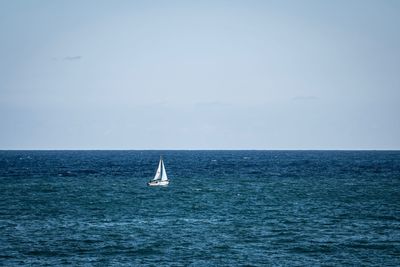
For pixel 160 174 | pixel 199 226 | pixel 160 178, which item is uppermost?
pixel 160 174

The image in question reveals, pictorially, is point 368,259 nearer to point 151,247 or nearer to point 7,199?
point 151,247

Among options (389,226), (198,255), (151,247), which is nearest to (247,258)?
(198,255)

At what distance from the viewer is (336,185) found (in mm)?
104125

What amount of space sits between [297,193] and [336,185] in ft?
57.1

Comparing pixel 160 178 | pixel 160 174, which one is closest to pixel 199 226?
pixel 160 178

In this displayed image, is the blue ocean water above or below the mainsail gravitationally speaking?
below

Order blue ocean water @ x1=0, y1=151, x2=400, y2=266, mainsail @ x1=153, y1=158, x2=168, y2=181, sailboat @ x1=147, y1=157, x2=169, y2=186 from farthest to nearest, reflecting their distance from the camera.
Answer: mainsail @ x1=153, y1=158, x2=168, y2=181, sailboat @ x1=147, y1=157, x2=169, y2=186, blue ocean water @ x1=0, y1=151, x2=400, y2=266

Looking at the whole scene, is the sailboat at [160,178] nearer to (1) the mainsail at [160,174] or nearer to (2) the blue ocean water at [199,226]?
(1) the mainsail at [160,174]

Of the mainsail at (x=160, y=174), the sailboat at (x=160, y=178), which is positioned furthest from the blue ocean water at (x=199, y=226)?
the mainsail at (x=160, y=174)

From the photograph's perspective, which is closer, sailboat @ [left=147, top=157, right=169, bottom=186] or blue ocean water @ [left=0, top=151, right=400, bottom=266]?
blue ocean water @ [left=0, top=151, right=400, bottom=266]

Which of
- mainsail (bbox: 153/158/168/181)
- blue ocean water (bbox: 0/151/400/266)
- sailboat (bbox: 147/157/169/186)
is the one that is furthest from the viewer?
mainsail (bbox: 153/158/168/181)

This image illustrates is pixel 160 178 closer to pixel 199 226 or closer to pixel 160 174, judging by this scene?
pixel 160 174

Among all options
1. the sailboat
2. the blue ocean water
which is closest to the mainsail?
the sailboat

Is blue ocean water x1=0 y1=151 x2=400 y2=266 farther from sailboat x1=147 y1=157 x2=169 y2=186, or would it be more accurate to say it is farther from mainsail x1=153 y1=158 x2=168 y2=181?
mainsail x1=153 y1=158 x2=168 y2=181
